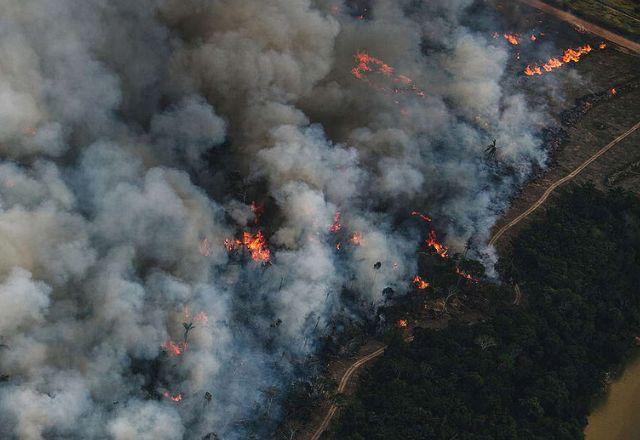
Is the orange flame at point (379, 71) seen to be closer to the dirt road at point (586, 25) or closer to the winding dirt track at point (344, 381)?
the winding dirt track at point (344, 381)

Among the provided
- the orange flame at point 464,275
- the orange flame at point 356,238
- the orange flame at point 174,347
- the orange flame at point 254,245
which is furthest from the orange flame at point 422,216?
the orange flame at point 174,347

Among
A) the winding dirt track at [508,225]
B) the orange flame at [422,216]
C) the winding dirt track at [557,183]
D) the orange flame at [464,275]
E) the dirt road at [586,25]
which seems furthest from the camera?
the dirt road at [586,25]

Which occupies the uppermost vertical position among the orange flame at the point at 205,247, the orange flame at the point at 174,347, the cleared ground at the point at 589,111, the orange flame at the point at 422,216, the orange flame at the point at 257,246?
the orange flame at the point at 205,247

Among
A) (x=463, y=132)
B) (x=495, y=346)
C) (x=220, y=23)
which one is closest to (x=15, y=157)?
(x=220, y=23)

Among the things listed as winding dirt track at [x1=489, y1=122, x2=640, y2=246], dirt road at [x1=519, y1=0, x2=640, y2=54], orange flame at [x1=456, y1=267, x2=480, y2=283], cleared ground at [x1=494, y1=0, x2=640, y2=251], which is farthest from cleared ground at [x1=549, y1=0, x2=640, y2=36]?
orange flame at [x1=456, y1=267, x2=480, y2=283]

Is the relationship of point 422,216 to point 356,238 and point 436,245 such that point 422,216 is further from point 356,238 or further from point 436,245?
point 356,238

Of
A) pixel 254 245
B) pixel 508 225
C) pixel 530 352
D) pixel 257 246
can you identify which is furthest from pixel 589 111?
pixel 254 245

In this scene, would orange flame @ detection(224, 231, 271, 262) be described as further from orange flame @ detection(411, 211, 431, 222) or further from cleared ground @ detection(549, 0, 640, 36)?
cleared ground @ detection(549, 0, 640, 36)
